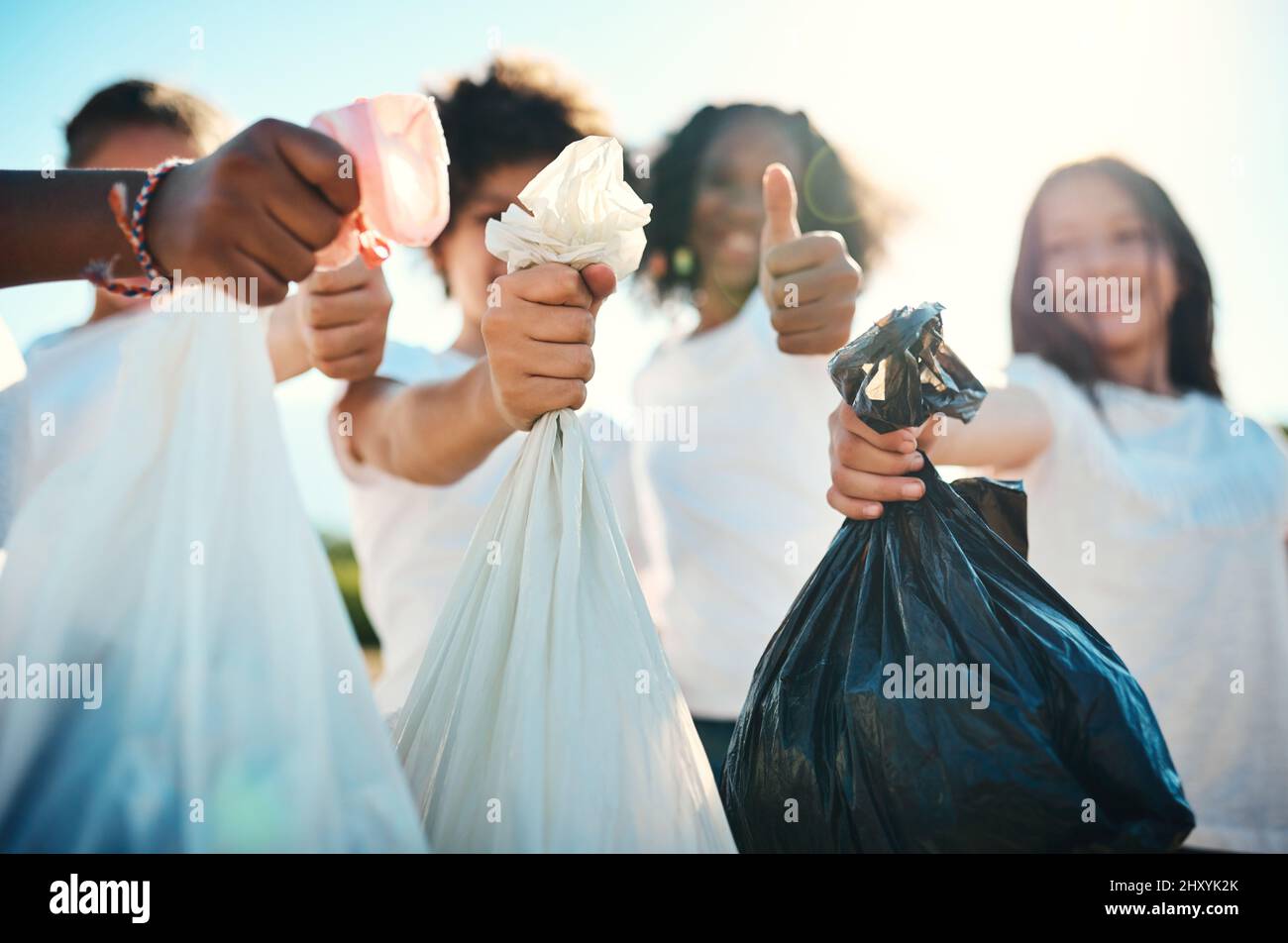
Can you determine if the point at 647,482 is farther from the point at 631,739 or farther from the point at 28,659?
the point at 28,659

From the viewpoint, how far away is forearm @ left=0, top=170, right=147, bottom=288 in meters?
1.18

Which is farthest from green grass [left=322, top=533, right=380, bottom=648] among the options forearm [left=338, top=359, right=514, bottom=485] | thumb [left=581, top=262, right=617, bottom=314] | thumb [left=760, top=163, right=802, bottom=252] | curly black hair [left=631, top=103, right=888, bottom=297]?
thumb [left=581, top=262, right=617, bottom=314]

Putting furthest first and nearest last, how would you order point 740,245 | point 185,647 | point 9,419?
point 740,245, point 9,419, point 185,647

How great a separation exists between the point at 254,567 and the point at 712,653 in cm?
155

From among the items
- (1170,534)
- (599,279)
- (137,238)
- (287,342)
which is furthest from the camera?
(1170,534)

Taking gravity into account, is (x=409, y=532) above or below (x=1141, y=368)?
below

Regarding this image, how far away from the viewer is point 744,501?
2475 millimetres

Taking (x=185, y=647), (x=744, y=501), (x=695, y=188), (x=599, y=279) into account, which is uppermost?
(x=695, y=188)

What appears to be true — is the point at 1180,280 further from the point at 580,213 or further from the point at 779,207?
the point at 580,213

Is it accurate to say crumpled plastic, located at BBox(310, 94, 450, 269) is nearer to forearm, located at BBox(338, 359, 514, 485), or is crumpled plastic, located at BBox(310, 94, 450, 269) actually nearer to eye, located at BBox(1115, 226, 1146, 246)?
forearm, located at BBox(338, 359, 514, 485)

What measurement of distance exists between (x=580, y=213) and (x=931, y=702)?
0.79 m

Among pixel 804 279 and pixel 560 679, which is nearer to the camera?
pixel 560 679

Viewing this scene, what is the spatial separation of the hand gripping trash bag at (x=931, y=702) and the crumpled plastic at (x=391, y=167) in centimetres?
63

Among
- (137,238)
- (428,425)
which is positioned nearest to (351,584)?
(428,425)
